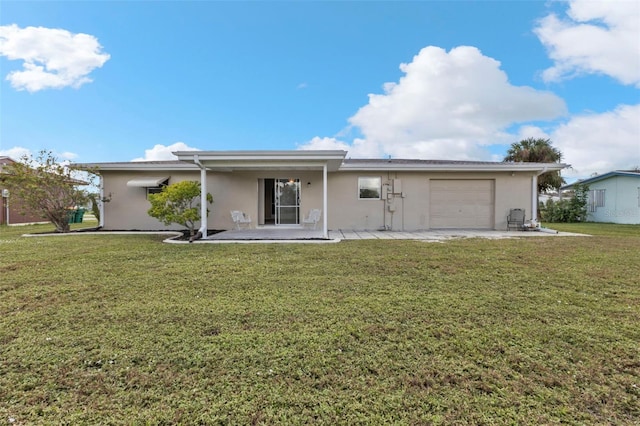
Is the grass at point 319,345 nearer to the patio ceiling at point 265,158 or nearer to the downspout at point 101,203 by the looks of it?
the patio ceiling at point 265,158

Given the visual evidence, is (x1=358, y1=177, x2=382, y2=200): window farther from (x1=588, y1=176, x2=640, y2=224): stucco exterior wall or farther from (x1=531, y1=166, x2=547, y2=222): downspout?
(x1=588, y1=176, x2=640, y2=224): stucco exterior wall

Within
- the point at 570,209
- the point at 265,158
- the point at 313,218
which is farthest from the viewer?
the point at 570,209

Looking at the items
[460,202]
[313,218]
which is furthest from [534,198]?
[313,218]

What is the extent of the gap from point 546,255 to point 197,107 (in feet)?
61.4

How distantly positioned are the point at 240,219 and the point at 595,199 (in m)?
23.9

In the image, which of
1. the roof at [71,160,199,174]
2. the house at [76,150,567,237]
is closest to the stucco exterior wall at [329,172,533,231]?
the house at [76,150,567,237]

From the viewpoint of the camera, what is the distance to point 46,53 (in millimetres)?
13594

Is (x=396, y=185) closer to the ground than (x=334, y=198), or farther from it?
farther from it

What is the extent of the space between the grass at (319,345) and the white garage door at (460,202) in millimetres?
7662

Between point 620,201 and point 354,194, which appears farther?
point 620,201

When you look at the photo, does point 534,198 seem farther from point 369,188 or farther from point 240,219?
point 240,219

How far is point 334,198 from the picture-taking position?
1325 centimetres

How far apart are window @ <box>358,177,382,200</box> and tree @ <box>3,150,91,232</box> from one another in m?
11.5

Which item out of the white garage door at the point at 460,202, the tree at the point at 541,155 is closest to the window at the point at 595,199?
the tree at the point at 541,155
